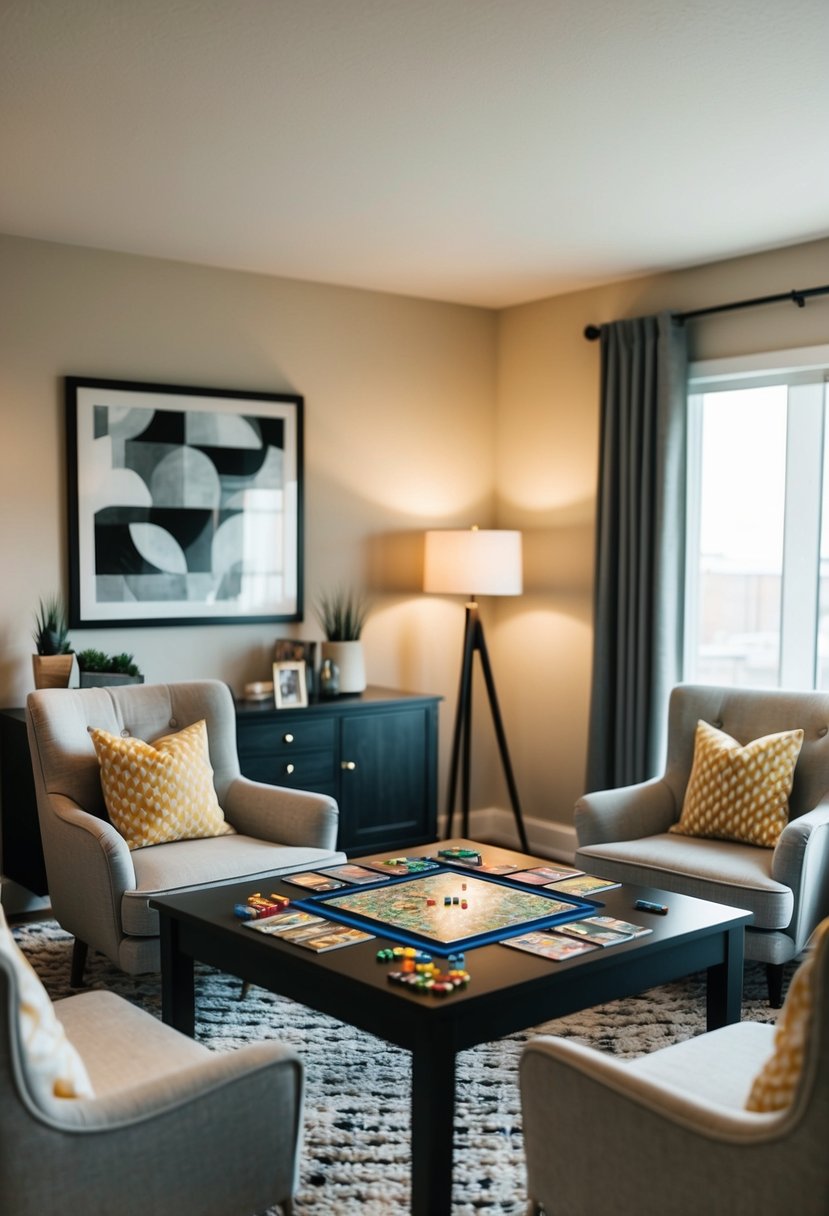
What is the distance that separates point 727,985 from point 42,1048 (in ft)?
5.78

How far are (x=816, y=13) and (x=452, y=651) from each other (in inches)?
142

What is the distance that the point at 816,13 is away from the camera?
2660 mm

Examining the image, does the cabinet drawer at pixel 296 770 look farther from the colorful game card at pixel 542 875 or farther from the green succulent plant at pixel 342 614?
A: the colorful game card at pixel 542 875

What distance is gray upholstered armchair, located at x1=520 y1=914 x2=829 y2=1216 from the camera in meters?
1.74

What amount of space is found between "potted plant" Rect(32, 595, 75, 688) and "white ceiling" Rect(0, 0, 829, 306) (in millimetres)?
1420

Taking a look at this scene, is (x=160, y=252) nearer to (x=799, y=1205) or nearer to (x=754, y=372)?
(x=754, y=372)

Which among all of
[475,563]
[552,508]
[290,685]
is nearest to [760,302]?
[552,508]

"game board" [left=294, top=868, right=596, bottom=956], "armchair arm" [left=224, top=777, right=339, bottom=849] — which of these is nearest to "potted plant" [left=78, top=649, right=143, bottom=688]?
"armchair arm" [left=224, top=777, right=339, bottom=849]

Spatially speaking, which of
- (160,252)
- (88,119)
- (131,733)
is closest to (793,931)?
(131,733)

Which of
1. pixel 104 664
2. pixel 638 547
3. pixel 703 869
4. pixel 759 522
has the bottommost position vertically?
pixel 703 869

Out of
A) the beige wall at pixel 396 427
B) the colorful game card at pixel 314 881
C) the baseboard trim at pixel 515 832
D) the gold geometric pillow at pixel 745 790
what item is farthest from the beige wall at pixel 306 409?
the gold geometric pillow at pixel 745 790

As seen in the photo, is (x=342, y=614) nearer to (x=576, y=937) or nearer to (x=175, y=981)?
(x=175, y=981)

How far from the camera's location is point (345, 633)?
5.21 meters

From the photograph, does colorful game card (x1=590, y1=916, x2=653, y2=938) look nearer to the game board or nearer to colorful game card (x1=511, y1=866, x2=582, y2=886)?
the game board
